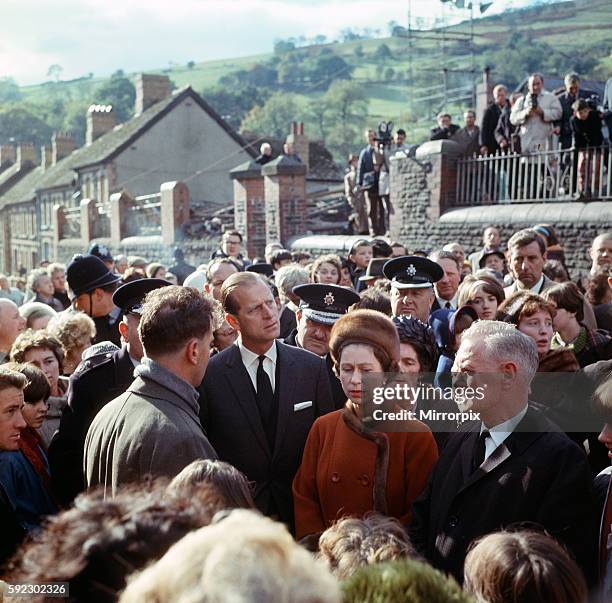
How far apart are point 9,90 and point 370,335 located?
6461 inches

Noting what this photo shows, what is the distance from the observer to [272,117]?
99.2 metres

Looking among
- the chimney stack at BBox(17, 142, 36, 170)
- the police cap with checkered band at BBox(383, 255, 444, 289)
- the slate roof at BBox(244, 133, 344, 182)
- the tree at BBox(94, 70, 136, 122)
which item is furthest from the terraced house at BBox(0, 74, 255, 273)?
the tree at BBox(94, 70, 136, 122)

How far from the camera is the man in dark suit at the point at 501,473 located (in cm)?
301

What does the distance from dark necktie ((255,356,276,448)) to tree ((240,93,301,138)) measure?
93.0m

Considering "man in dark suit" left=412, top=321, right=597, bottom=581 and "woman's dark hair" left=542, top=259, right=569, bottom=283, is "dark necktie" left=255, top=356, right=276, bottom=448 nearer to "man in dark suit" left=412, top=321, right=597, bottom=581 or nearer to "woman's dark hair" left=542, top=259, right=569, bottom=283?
"man in dark suit" left=412, top=321, right=597, bottom=581

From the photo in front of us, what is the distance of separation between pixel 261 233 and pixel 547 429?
16727mm

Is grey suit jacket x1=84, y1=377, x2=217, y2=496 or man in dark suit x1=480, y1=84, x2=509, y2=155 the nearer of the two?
grey suit jacket x1=84, y1=377, x2=217, y2=496

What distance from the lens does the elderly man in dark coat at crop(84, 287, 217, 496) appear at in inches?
122

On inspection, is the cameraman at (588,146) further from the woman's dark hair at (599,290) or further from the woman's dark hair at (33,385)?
the woman's dark hair at (33,385)

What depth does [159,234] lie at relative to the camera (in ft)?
87.3

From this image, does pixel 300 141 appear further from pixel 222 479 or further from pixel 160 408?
pixel 222 479

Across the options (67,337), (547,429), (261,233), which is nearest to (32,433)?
(67,337)

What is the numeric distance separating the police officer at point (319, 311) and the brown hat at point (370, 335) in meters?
1.42

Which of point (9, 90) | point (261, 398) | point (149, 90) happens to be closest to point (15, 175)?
point (149, 90)
